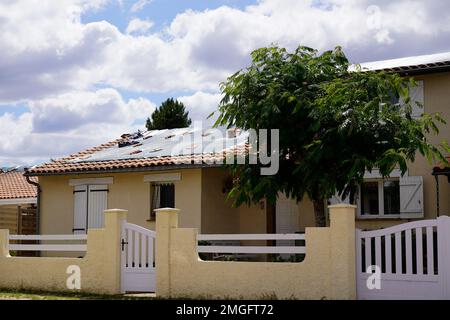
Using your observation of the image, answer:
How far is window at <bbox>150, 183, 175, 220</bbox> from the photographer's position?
64.5ft

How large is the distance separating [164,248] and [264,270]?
6.65 feet

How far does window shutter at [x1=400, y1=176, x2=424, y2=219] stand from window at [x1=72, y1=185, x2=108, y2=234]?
8.15 metres

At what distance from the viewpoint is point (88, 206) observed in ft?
68.4

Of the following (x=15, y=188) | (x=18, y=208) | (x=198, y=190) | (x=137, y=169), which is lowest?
(x=18, y=208)

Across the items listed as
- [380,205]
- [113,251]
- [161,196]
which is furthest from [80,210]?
[380,205]

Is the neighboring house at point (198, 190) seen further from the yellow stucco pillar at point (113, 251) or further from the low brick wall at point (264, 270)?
the low brick wall at point (264, 270)

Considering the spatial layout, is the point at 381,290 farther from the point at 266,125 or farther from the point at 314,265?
the point at 266,125

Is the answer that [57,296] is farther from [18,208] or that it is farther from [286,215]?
[18,208]

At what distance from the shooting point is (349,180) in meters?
14.3

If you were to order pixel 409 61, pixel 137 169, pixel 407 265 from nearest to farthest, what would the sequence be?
pixel 407 265 < pixel 409 61 < pixel 137 169

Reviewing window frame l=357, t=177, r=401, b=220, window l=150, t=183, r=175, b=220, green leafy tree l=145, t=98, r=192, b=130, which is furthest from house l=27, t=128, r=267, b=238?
green leafy tree l=145, t=98, r=192, b=130

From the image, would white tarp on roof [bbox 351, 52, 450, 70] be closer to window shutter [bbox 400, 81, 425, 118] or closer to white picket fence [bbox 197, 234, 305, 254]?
window shutter [bbox 400, 81, 425, 118]

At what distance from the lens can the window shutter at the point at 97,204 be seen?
2058cm
